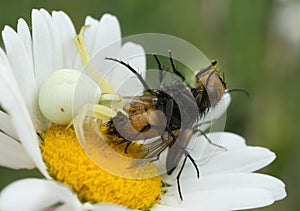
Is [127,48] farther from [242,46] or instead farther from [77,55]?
[242,46]

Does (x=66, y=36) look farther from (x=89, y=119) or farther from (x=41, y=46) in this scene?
(x=89, y=119)

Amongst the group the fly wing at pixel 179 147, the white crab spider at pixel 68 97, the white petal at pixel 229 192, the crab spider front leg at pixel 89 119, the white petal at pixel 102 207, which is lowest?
the white petal at pixel 229 192

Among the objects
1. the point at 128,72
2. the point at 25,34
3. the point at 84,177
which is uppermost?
the point at 25,34

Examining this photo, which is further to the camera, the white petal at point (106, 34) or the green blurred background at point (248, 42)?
the green blurred background at point (248, 42)

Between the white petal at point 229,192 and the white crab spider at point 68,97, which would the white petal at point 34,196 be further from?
the white petal at point 229,192

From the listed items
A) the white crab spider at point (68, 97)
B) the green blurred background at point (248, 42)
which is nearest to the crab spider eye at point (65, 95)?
the white crab spider at point (68, 97)

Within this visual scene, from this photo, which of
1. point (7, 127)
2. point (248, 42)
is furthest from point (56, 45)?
point (248, 42)
